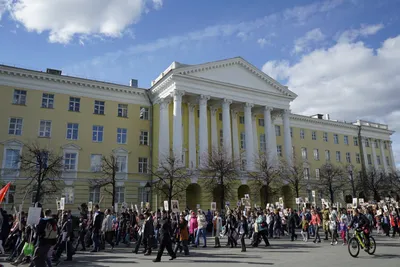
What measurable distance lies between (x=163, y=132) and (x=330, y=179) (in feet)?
80.2

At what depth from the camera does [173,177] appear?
3344 cm

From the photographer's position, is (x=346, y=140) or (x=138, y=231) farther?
(x=346, y=140)

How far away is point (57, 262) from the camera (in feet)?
40.5

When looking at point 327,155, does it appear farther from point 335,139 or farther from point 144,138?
point 144,138

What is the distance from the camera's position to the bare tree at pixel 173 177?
33.2 m

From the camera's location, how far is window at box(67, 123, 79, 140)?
119 feet

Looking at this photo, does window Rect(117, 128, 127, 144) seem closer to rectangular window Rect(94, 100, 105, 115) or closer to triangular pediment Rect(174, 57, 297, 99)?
rectangular window Rect(94, 100, 105, 115)

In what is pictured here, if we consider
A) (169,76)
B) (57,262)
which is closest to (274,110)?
(169,76)

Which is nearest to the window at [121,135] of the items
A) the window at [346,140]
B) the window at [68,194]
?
the window at [68,194]

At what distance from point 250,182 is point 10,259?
98.0 feet

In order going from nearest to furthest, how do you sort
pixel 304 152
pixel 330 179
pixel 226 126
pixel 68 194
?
pixel 68 194, pixel 226 126, pixel 330 179, pixel 304 152

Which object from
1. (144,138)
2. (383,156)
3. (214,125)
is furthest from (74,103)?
(383,156)

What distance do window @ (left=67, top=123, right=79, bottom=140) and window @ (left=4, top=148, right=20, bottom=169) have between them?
518 cm

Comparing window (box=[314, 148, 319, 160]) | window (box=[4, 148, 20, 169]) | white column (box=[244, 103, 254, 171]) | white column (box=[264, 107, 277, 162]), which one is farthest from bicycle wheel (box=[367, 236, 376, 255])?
window (box=[314, 148, 319, 160])
